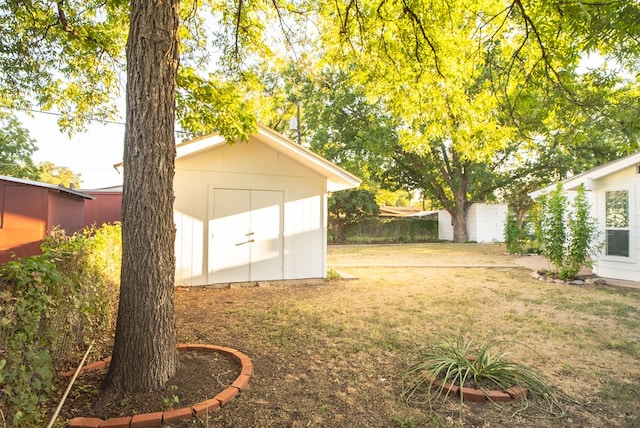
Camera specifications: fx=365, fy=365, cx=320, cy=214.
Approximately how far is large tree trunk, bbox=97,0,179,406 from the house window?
33.9ft

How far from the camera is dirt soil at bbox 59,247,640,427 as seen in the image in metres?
2.73

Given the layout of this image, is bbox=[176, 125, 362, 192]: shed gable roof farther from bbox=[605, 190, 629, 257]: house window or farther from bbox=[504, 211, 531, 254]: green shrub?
bbox=[504, 211, 531, 254]: green shrub

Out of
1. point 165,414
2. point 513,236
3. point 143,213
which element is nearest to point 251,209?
point 143,213

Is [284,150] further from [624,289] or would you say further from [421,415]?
[624,289]

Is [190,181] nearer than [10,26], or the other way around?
[10,26]

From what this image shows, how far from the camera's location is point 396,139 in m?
21.0

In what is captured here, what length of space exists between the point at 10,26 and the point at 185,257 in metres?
4.86

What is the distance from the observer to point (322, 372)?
11.7 ft

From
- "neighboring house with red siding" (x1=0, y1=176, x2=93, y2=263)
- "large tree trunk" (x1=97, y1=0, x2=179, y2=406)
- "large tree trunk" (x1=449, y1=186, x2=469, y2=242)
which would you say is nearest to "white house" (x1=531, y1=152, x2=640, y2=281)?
"large tree trunk" (x1=97, y1=0, x2=179, y2=406)

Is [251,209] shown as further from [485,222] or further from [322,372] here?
[485,222]

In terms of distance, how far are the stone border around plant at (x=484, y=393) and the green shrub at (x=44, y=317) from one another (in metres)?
2.95

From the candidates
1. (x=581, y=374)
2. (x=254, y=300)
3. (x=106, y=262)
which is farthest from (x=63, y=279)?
(x=581, y=374)

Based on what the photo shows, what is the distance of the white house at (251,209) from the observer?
7.80m

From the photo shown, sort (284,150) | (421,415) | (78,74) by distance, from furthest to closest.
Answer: (284,150), (78,74), (421,415)
